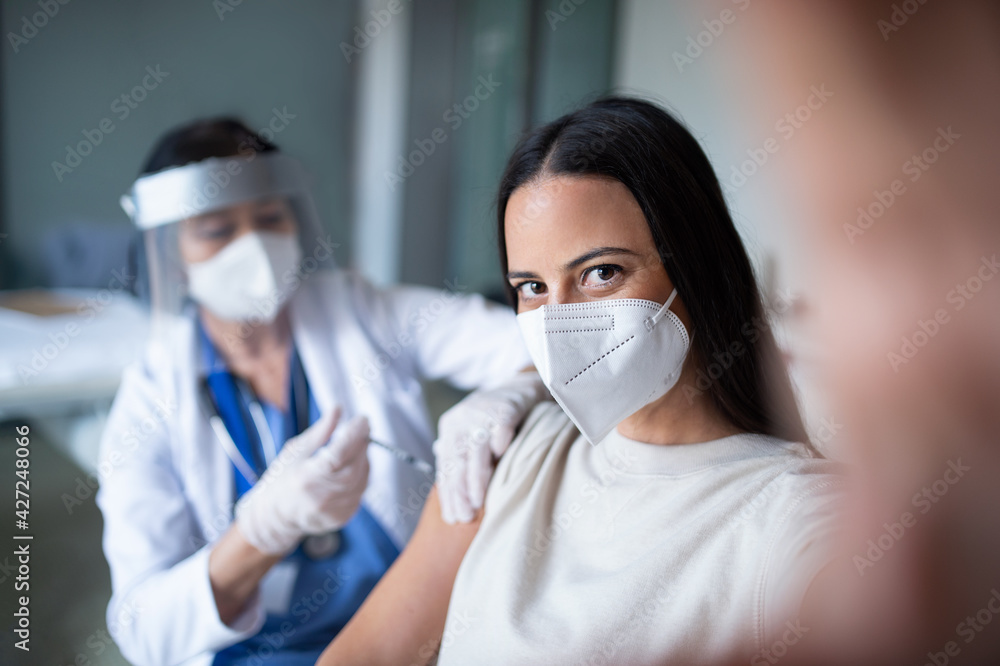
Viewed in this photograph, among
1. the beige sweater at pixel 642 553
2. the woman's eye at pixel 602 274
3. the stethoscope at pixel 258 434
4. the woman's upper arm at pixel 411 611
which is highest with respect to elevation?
the woman's eye at pixel 602 274

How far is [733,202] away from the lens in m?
1.12

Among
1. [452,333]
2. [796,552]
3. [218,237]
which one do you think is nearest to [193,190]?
[218,237]

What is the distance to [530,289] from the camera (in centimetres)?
85

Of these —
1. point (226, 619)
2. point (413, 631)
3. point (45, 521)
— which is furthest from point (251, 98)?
point (413, 631)

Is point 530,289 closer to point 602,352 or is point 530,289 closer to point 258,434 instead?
point 602,352

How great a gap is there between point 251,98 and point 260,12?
0.23 metres

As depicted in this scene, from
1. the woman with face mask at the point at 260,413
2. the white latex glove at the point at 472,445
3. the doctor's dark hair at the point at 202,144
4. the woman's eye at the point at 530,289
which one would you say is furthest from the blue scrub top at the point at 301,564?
the woman's eye at the point at 530,289

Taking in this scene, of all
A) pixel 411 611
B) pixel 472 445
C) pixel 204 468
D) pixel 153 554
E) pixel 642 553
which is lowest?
pixel 153 554

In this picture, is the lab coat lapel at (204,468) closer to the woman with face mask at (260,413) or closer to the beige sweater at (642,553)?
the woman with face mask at (260,413)

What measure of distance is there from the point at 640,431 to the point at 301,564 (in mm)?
850

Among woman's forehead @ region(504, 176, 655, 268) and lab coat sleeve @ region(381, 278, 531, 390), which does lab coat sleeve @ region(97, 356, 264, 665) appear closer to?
lab coat sleeve @ region(381, 278, 531, 390)

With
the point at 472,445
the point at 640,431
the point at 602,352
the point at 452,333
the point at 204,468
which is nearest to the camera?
the point at 602,352

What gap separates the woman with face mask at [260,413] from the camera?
46.9 inches

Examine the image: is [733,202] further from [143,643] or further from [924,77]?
[143,643]
